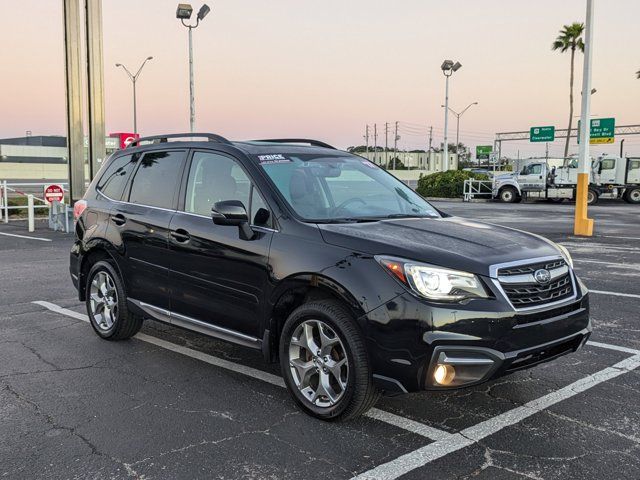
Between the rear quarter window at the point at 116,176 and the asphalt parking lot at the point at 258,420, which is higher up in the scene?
the rear quarter window at the point at 116,176

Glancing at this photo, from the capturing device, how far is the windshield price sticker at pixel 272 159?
4.51 metres

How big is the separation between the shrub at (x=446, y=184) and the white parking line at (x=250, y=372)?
32260 millimetres

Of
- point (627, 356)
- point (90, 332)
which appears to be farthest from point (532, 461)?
point (90, 332)

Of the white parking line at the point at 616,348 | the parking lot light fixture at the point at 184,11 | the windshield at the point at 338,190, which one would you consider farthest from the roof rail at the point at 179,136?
the parking lot light fixture at the point at 184,11

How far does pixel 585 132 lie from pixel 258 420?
1381cm

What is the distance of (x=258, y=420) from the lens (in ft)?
12.7

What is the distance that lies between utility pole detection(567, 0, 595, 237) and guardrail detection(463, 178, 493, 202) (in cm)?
2021

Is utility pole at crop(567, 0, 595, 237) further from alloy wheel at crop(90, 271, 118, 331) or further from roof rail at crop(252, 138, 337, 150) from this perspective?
alloy wheel at crop(90, 271, 118, 331)

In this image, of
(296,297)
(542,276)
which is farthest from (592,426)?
(296,297)

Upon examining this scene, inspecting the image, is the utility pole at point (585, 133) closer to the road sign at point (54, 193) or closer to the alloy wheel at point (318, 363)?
the alloy wheel at point (318, 363)

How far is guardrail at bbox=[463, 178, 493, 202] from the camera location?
35725 mm

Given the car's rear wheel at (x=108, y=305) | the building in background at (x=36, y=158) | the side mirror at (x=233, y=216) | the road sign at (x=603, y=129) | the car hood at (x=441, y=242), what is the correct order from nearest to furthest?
the car hood at (x=441, y=242) < the side mirror at (x=233, y=216) < the car's rear wheel at (x=108, y=305) < the road sign at (x=603, y=129) < the building in background at (x=36, y=158)

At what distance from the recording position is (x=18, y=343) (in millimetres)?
5609

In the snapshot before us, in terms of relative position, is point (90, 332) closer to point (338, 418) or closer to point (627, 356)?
point (338, 418)
